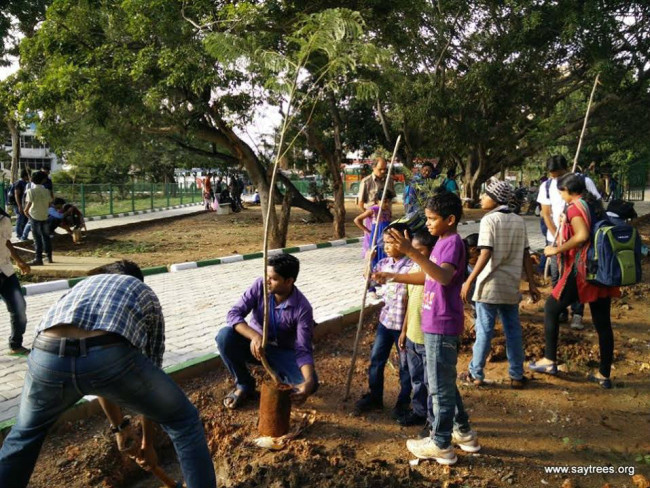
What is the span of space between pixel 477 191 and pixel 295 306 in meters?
22.3

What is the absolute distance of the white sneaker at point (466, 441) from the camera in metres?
3.13

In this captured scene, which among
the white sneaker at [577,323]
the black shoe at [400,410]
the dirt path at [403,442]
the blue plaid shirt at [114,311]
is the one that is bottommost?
the dirt path at [403,442]

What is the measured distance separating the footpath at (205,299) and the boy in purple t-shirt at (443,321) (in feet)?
8.02

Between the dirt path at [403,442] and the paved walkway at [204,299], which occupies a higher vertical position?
the paved walkway at [204,299]

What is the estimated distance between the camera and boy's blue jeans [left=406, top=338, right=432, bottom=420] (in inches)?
128

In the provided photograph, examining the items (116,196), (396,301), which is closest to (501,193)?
(396,301)

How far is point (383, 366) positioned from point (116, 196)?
20.7m

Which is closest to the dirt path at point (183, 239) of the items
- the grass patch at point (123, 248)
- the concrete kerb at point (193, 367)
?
the grass patch at point (123, 248)

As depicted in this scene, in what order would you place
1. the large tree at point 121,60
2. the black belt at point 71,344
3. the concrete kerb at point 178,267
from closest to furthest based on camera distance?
the black belt at point 71,344
the concrete kerb at point 178,267
the large tree at point 121,60

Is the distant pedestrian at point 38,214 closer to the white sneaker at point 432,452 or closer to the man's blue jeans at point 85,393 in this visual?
the man's blue jeans at point 85,393

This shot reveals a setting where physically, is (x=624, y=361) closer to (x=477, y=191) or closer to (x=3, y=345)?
(x=3, y=345)

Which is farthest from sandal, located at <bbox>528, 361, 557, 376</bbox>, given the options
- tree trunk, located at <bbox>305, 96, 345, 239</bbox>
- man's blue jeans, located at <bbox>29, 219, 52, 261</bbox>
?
tree trunk, located at <bbox>305, 96, 345, 239</bbox>

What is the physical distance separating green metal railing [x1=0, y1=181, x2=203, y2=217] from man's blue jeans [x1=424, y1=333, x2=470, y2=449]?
53.3ft

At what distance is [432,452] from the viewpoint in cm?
296
